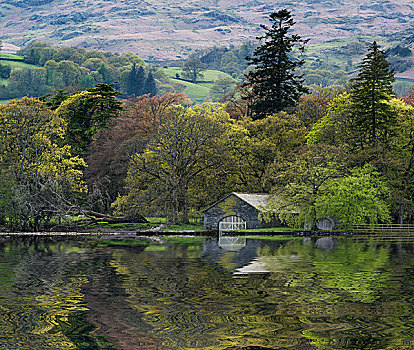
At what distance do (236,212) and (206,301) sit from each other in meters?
49.2

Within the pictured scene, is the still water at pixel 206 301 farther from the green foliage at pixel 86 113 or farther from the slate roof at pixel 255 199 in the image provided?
the green foliage at pixel 86 113

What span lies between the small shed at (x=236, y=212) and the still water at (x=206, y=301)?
28.6 m

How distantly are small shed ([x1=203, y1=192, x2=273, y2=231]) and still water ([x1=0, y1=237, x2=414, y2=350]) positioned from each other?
93.9ft

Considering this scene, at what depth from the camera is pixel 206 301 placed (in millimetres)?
22297

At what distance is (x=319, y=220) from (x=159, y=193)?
807 inches

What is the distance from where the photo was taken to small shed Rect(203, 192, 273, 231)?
69.8m

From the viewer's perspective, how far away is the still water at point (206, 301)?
54.3 ft

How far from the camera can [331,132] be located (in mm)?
76188

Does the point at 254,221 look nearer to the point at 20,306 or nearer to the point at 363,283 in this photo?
the point at 363,283

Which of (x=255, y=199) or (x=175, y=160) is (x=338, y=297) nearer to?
(x=255, y=199)

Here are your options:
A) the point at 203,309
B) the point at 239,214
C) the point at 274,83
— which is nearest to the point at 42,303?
the point at 203,309

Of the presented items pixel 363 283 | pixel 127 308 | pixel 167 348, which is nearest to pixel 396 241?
pixel 363 283

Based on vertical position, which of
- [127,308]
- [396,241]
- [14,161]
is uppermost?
[14,161]

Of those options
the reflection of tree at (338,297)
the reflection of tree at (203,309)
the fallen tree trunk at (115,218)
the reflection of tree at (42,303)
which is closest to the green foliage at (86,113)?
the fallen tree trunk at (115,218)
